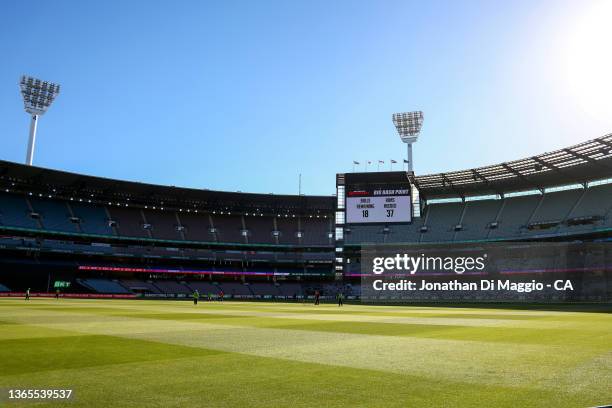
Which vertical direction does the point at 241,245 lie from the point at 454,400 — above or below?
above

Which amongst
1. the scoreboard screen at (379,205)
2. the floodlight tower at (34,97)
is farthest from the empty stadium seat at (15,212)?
the scoreboard screen at (379,205)

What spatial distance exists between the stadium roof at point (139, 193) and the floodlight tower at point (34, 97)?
881 centimetres

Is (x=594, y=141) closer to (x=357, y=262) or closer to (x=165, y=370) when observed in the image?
(x=357, y=262)

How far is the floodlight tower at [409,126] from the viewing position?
3381 inches

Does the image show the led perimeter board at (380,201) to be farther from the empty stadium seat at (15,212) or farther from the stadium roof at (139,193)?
the empty stadium seat at (15,212)

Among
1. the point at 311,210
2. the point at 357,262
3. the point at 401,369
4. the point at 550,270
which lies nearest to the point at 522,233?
the point at 550,270

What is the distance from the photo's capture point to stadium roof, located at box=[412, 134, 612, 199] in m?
61.6

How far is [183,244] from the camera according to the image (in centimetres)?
8831

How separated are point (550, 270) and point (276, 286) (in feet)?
156

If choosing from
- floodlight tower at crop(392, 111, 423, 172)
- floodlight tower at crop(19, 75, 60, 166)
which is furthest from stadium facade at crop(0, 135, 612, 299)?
floodlight tower at crop(19, 75, 60, 166)

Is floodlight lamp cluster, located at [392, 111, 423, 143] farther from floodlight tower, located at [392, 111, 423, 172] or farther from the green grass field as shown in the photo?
the green grass field

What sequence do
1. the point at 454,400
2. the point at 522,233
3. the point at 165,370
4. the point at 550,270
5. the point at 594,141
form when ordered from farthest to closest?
the point at 522,233 → the point at 550,270 → the point at 594,141 → the point at 165,370 → the point at 454,400

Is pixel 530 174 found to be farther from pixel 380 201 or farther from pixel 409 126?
pixel 380 201

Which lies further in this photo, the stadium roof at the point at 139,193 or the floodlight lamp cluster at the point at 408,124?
the floodlight lamp cluster at the point at 408,124
